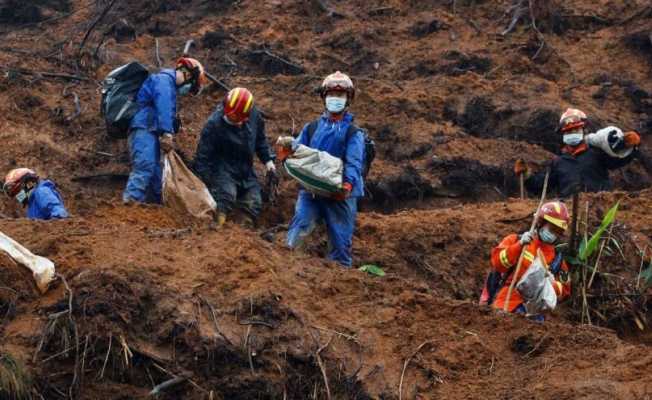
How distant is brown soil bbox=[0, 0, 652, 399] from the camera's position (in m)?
7.45

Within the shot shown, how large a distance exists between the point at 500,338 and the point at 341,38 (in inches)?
348

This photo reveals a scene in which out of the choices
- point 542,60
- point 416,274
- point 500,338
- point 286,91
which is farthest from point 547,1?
point 500,338

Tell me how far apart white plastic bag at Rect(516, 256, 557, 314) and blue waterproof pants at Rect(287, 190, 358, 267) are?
5.52 ft

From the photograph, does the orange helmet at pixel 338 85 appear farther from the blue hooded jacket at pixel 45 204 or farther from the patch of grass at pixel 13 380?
the patch of grass at pixel 13 380

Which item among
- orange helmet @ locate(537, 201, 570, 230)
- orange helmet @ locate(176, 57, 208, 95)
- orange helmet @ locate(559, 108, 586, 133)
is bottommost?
orange helmet @ locate(559, 108, 586, 133)

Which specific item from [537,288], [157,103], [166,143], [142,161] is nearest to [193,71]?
[157,103]

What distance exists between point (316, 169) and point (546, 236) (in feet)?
5.92

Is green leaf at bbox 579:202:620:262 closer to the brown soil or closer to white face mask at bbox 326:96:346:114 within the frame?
the brown soil

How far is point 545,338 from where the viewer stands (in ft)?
26.5

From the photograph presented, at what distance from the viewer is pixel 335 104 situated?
1012 centimetres

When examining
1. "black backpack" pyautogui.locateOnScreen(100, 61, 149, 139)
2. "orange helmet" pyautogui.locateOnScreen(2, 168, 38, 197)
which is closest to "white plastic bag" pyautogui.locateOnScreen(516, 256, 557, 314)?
"black backpack" pyautogui.locateOnScreen(100, 61, 149, 139)

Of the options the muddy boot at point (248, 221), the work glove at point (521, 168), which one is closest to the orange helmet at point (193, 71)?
the muddy boot at point (248, 221)

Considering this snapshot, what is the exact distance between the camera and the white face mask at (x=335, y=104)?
398 inches

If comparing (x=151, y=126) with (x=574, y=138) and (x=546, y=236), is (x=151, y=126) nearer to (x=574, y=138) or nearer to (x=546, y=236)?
(x=546, y=236)
